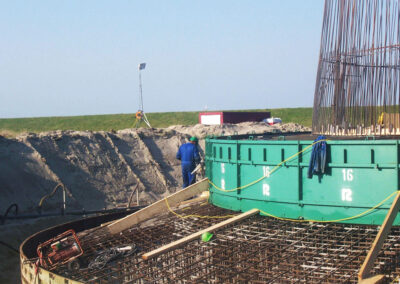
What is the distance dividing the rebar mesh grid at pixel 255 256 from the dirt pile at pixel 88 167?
11.6m

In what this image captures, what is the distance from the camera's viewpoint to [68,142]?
26750 millimetres

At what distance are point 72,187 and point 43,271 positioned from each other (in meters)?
14.9

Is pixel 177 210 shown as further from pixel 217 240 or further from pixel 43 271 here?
pixel 43 271

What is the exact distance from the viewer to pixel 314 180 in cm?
1074

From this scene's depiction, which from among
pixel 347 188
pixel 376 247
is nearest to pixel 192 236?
pixel 347 188

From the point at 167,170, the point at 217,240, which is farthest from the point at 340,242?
the point at 167,170

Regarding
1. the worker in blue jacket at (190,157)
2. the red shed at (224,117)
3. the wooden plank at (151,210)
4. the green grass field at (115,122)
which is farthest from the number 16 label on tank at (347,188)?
the green grass field at (115,122)

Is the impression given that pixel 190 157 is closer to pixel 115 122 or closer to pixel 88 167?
pixel 88 167

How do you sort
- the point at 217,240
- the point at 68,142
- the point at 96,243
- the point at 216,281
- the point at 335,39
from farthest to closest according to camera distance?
the point at 68,142
the point at 335,39
the point at 96,243
the point at 217,240
the point at 216,281

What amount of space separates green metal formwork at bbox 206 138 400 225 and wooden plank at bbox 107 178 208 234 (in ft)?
4.02

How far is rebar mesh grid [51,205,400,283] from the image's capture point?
8680 millimetres

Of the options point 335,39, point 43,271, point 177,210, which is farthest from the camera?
point 177,210

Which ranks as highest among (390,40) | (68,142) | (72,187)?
(390,40)

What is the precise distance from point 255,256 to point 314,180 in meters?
2.23
